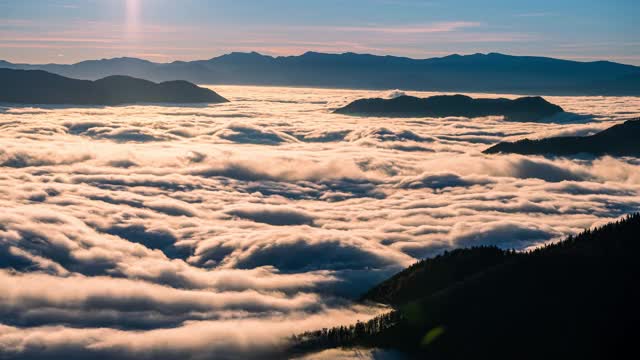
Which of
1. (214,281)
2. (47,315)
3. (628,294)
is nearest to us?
(628,294)

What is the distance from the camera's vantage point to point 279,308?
161 m

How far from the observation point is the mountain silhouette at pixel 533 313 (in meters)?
99.2

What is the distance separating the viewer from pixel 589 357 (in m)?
93.7

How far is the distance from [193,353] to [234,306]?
32.6 meters

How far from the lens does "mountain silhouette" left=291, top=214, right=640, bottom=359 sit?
3905 inches

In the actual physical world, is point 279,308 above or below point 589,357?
below

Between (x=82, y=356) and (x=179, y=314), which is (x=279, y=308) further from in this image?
(x=82, y=356)

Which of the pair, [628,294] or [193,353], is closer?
[628,294]

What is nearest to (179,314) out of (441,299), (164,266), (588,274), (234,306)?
(234,306)

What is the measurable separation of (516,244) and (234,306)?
288ft

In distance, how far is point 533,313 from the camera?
10681cm

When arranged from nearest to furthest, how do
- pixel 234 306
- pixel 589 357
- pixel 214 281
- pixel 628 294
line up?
pixel 589 357, pixel 628 294, pixel 234 306, pixel 214 281

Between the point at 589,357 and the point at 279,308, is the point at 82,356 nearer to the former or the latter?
the point at 279,308

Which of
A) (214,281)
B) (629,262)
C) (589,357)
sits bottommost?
(214,281)
